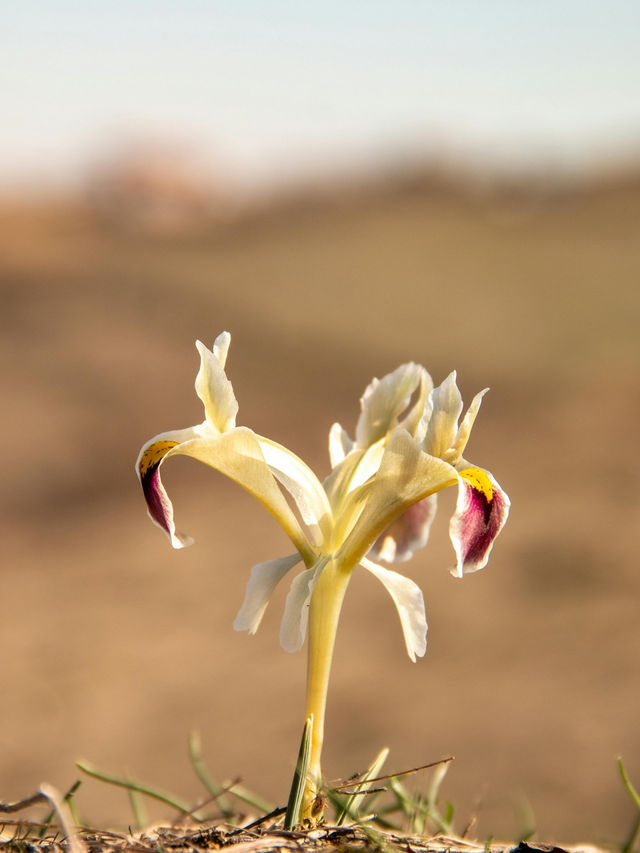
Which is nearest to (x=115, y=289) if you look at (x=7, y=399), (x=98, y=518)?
(x=7, y=399)

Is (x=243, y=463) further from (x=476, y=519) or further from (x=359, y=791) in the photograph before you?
(x=359, y=791)

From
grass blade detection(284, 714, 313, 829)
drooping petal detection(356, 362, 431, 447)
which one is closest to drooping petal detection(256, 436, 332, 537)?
drooping petal detection(356, 362, 431, 447)

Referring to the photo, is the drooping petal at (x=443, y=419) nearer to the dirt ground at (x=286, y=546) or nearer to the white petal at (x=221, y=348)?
the white petal at (x=221, y=348)

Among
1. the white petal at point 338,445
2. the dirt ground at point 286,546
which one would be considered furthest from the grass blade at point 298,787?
the dirt ground at point 286,546

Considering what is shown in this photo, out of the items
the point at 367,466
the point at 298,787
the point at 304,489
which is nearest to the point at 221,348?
the point at 304,489

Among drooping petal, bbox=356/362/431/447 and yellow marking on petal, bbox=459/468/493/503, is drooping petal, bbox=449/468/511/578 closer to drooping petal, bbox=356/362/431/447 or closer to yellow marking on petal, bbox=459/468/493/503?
yellow marking on petal, bbox=459/468/493/503
